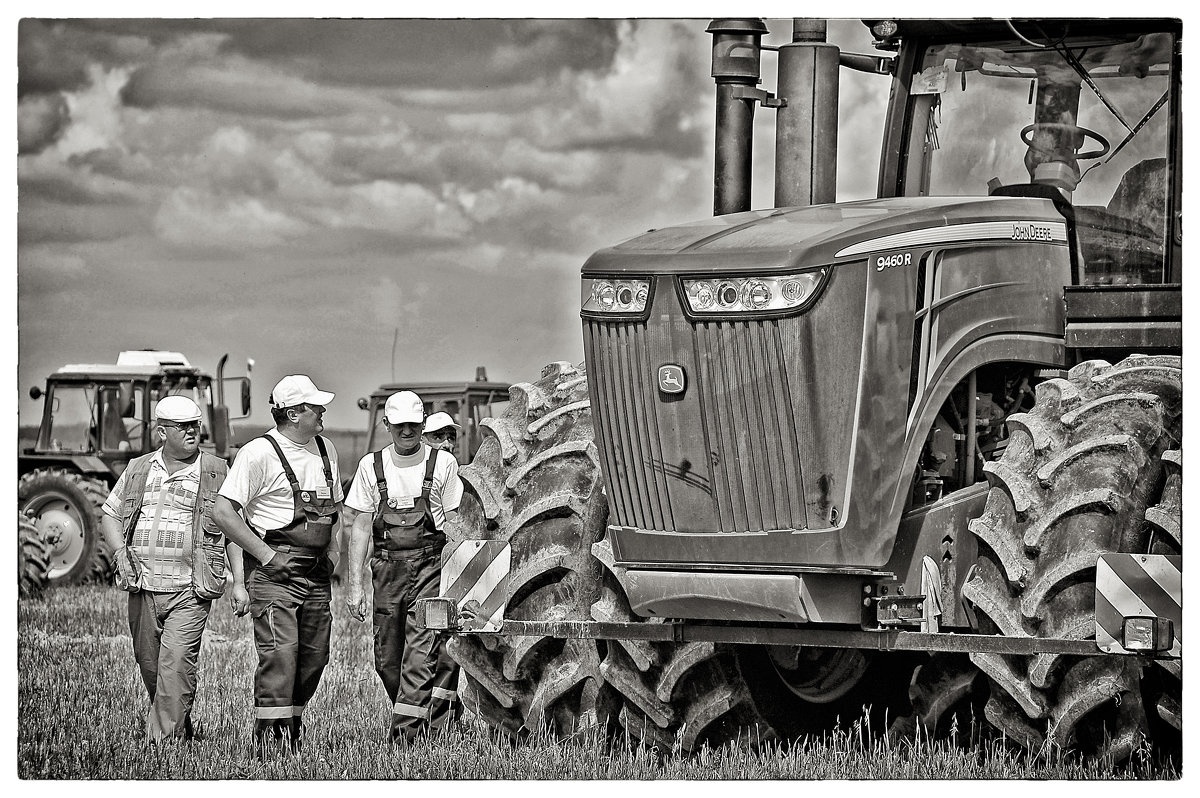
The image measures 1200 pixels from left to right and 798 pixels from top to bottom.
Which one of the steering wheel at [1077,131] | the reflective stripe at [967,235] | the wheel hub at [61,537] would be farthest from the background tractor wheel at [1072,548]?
the wheel hub at [61,537]

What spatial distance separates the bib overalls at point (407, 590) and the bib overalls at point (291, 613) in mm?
288

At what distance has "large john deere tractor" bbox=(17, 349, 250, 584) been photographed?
17812 mm

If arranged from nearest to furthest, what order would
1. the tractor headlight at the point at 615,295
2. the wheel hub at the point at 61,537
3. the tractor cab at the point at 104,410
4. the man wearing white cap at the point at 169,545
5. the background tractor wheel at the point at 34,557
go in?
1. the tractor headlight at the point at 615,295
2. the man wearing white cap at the point at 169,545
3. the background tractor wheel at the point at 34,557
4. the wheel hub at the point at 61,537
5. the tractor cab at the point at 104,410

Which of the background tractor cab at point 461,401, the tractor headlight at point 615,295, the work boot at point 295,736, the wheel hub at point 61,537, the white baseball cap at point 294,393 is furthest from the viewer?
the background tractor cab at point 461,401

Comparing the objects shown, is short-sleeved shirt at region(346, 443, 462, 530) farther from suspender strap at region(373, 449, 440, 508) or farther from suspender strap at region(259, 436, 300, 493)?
suspender strap at region(259, 436, 300, 493)

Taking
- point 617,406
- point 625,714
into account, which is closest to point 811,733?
point 625,714

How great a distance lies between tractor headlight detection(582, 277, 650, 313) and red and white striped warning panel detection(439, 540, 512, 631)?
1.28m

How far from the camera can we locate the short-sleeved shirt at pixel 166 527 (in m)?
9.59

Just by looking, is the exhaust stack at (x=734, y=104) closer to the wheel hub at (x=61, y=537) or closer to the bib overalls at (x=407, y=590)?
the bib overalls at (x=407, y=590)

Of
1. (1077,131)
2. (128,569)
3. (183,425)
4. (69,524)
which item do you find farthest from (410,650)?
(69,524)

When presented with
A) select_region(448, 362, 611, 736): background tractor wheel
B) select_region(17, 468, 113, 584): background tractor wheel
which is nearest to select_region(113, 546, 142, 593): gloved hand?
select_region(448, 362, 611, 736): background tractor wheel

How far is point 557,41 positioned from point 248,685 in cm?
690

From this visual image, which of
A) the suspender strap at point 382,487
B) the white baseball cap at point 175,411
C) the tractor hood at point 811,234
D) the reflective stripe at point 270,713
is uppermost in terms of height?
the tractor hood at point 811,234
